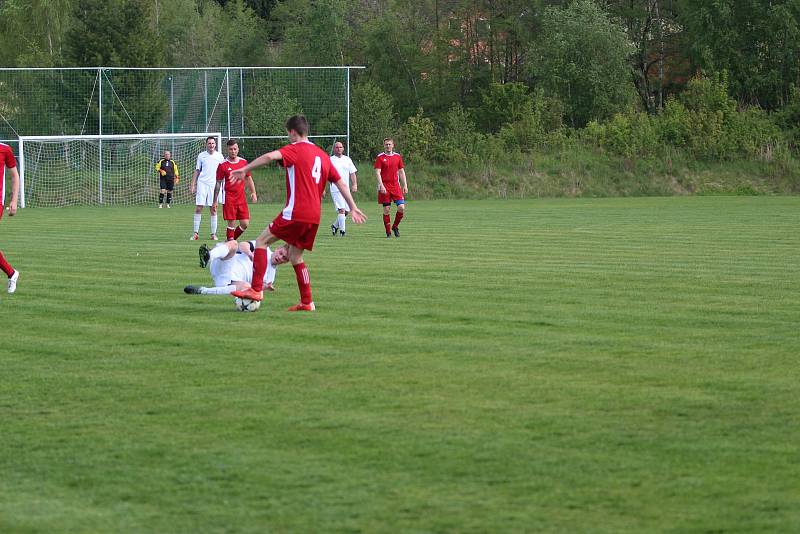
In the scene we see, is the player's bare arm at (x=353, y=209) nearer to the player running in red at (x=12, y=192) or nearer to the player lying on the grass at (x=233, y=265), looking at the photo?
the player lying on the grass at (x=233, y=265)

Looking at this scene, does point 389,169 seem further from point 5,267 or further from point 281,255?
point 281,255

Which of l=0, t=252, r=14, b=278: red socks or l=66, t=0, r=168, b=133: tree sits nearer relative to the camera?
l=0, t=252, r=14, b=278: red socks

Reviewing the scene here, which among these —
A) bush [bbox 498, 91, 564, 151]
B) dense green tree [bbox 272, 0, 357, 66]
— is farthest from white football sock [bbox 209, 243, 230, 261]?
dense green tree [bbox 272, 0, 357, 66]

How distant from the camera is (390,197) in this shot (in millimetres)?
24969

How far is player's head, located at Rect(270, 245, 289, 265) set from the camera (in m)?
12.0

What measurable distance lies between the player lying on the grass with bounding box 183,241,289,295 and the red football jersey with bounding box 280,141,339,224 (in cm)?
62

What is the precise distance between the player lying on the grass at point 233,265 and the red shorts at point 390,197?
1181cm

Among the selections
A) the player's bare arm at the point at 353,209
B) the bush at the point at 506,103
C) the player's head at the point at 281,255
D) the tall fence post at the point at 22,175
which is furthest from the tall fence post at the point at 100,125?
the player's bare arm at the point at 353,209

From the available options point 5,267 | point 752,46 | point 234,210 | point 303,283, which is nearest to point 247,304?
point 303,283

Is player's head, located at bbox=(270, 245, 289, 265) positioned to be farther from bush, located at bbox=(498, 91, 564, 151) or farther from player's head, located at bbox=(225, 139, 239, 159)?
bush, located at bbox=(498, 91, 564, 151)

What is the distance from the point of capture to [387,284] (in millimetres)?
13992

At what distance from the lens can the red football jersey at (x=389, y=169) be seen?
992 inches

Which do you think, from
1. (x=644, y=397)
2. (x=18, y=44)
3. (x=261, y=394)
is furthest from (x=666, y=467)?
(x=18, y=44)

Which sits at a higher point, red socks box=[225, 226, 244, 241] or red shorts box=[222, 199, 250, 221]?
red shorts box=[222, 199, 250, 221]
